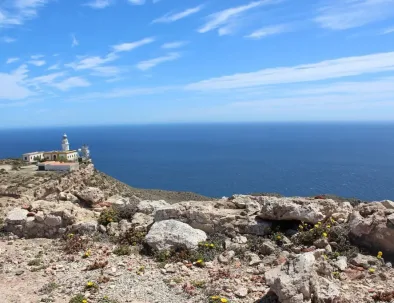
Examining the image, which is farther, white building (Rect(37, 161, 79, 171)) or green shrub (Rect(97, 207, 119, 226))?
white building (Rect(37, 161, 79, 171))

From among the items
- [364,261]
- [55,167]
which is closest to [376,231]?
[364,261]

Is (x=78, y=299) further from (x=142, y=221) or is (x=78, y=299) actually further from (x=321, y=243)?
(x=321, y=243)

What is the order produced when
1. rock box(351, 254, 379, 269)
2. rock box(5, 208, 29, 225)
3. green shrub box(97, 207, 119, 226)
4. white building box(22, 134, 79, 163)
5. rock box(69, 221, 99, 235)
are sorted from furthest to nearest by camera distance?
white building box(22, 134, 79, 163) → green shrub box(97, 207, 119, 226) → rock box(5, 208, 29, 225) → rock box(69, 221, 99, 235) → rock box(351, 254, 379, 269)

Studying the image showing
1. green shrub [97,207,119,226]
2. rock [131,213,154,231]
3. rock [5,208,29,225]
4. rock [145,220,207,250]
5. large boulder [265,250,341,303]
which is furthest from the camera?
green shrub [97,207,119,226]

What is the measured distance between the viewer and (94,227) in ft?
44.2

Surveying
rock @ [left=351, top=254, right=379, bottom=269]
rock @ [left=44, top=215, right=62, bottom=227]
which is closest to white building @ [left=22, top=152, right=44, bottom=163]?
rock @ [left=44, top=215, right=62, bottom=227]

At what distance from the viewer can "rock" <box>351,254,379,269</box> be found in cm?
980

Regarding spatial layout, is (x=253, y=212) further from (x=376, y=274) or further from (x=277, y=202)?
(x=376, y=274)

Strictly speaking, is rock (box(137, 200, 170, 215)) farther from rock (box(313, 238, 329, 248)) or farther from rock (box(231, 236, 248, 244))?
rock (box(313, 238, 329, 248))

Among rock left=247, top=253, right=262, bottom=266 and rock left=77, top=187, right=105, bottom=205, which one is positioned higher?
rock left=77, top=187, right=105, bottom=205

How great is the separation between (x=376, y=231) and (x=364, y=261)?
1246 mm

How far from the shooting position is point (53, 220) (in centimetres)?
1369

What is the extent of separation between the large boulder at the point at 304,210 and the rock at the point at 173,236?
246cm

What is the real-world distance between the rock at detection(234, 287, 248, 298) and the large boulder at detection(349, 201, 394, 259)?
4.38 m
